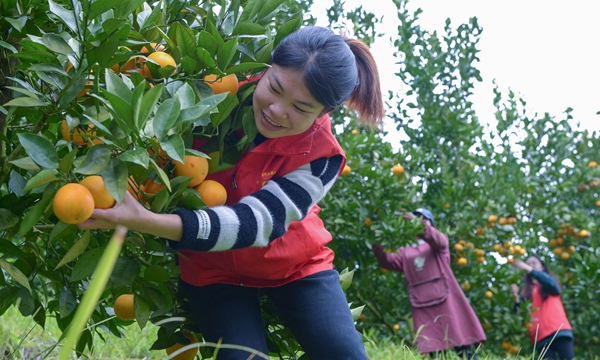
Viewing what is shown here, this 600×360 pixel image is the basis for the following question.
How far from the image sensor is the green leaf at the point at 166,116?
125 centimetres

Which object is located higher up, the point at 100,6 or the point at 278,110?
the point at 100,6

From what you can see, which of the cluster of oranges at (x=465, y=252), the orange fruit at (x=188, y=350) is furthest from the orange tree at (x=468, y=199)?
the orange fruit at (x=188, y=350)

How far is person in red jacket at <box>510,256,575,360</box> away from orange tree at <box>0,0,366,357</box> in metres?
4.70

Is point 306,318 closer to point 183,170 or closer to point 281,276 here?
point 281,276

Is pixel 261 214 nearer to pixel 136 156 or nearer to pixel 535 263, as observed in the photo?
pixel 136 156

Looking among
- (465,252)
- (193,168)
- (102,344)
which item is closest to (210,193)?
(193,168)

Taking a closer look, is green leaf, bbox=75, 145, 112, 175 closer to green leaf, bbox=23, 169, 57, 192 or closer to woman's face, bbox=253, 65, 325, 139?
green leaf, bbox=23, 169, 57, 192

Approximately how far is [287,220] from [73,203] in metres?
0.59

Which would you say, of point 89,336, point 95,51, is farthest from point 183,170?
point 89,336

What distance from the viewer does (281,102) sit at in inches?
65.7

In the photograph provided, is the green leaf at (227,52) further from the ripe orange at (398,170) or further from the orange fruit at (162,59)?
the ripe orange at (398,170)

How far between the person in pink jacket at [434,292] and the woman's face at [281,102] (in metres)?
3.62

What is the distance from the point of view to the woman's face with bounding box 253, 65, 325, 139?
1.67m

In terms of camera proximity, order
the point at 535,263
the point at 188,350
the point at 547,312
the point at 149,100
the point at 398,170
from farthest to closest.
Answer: the point at 535,263, the point at 547,312, the point at 398,170, the point at 188,350, the point at 149,100
